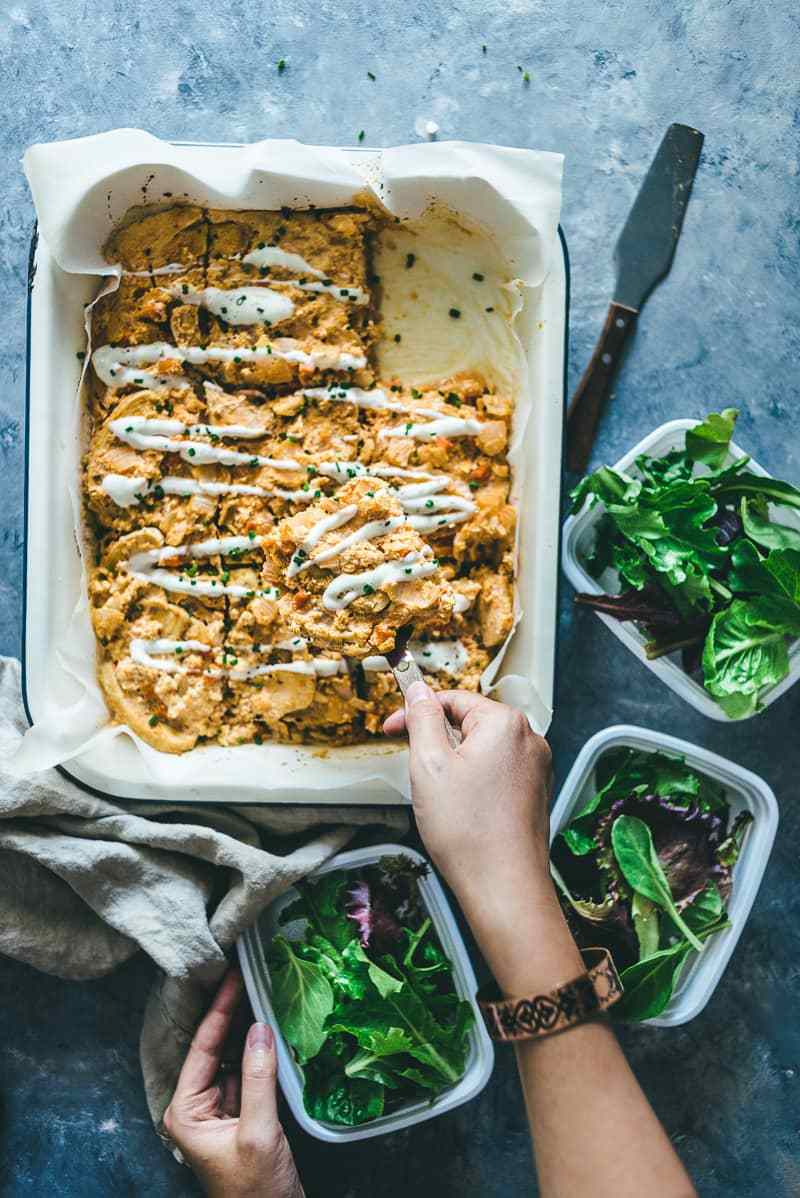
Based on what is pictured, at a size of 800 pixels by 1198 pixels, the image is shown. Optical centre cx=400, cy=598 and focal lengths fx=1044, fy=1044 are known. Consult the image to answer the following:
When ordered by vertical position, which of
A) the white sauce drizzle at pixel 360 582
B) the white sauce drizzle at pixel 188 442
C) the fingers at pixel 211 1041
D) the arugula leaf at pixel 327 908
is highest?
the white sauce drizzle at pixel 188 442

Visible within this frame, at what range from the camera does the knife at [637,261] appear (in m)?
2.38

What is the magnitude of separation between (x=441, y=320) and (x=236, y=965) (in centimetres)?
147

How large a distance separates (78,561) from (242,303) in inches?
24.8

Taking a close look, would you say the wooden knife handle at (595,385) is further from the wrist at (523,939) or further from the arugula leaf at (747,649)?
the wrist at (523,939)

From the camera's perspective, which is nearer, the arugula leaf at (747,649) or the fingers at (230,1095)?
the arugula leaf at (747,649)

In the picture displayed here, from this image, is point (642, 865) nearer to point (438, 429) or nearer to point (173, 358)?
point (438, 429)

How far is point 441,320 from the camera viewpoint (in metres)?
2.29

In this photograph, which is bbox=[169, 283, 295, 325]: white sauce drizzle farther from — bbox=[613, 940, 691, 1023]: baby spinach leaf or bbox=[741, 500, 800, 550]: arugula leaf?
bbox=[613, 940, 691, 1023]: baby spinach leaf

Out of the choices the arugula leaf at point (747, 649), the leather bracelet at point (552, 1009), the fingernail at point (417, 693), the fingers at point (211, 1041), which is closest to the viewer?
the leather bracelet at point (552, 1009)

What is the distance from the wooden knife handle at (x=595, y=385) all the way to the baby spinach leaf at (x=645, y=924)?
97cm

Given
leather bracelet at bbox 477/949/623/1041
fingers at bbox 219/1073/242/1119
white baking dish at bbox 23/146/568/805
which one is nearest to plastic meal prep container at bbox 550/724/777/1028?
white baking dish at bbox 23/146/568/805

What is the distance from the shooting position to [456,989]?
2.23 m

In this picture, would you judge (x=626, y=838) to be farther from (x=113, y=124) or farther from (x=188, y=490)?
(x=113, y=124)

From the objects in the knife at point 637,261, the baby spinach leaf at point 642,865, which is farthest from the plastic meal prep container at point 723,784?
the knife at point 637,261
